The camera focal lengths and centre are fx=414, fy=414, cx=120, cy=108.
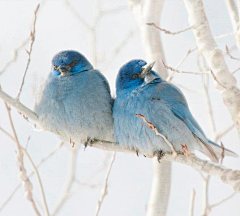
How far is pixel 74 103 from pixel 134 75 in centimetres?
56

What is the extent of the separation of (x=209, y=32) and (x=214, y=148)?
1.01m

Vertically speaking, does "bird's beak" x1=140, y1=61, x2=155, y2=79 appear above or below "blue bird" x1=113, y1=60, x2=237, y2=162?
above

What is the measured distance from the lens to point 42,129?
3328 mm

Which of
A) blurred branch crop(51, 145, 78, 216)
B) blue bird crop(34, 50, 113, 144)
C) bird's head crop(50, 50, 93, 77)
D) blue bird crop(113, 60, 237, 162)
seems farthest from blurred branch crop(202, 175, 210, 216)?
bird's head crop(50, 50, 93, 77)

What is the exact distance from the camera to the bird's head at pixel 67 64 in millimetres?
3477

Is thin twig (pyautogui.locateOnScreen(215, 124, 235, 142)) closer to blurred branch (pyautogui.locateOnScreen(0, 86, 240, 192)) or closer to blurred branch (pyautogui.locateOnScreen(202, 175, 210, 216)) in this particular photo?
blurred branch (pyautogui.locateOnScreen(202, 175, 210, 216))

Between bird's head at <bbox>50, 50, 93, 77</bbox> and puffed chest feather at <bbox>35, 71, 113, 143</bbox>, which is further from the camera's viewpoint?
bird's head at <bbox>50, 50, 93, 77</bbox>

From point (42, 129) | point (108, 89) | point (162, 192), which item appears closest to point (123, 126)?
point (108, 89)

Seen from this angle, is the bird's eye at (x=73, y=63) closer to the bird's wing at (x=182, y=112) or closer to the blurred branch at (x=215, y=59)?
the bird's wing at (x=182, y=112)

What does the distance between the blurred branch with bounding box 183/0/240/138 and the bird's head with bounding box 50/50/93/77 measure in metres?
1.06

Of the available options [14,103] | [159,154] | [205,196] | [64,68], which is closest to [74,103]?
[64,68]

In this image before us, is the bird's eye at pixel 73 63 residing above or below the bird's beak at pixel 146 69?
above

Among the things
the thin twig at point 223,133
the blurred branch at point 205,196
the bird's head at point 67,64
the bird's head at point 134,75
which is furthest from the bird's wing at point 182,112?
the thin twig at point 223,133

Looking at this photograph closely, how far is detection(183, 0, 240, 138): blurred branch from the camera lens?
2.74 metres
